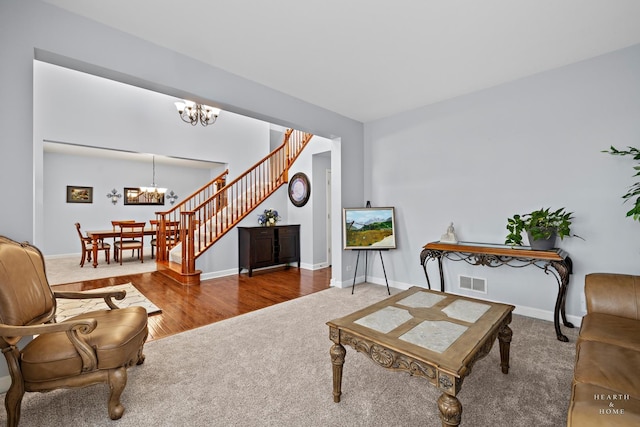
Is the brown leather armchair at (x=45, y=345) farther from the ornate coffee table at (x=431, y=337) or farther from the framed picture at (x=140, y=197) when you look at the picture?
the framed picture at (x=140, y=197)

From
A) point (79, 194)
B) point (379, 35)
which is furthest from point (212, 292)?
point (79, 194)

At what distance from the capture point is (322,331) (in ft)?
9.40

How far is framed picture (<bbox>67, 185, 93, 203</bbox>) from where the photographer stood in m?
7.73

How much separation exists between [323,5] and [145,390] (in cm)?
312

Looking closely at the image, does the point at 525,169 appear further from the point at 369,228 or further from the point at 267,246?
the point at 267,246

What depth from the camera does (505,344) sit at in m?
2.06

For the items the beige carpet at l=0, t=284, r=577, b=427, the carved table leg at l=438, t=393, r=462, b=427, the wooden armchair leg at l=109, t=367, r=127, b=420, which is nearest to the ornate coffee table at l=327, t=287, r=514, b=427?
the carved table leg at l=438, t=393, r=462, b=427

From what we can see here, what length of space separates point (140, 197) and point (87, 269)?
11.2 feet

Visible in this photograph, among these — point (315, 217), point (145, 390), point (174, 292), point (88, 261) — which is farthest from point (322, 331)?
point (88, 261)

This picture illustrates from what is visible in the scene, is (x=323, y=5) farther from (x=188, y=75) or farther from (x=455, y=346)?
(x=455, y=346)

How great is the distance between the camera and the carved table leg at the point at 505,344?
204 cm

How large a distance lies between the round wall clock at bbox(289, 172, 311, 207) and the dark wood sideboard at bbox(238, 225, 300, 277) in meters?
0.60

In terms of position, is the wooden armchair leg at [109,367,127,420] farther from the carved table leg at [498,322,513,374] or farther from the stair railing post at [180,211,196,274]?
the stair railing post at [180,211,196,274]

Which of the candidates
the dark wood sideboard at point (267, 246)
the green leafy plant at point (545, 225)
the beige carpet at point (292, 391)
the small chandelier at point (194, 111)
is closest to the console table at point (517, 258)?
the green leafy plant at point (545, 225)
